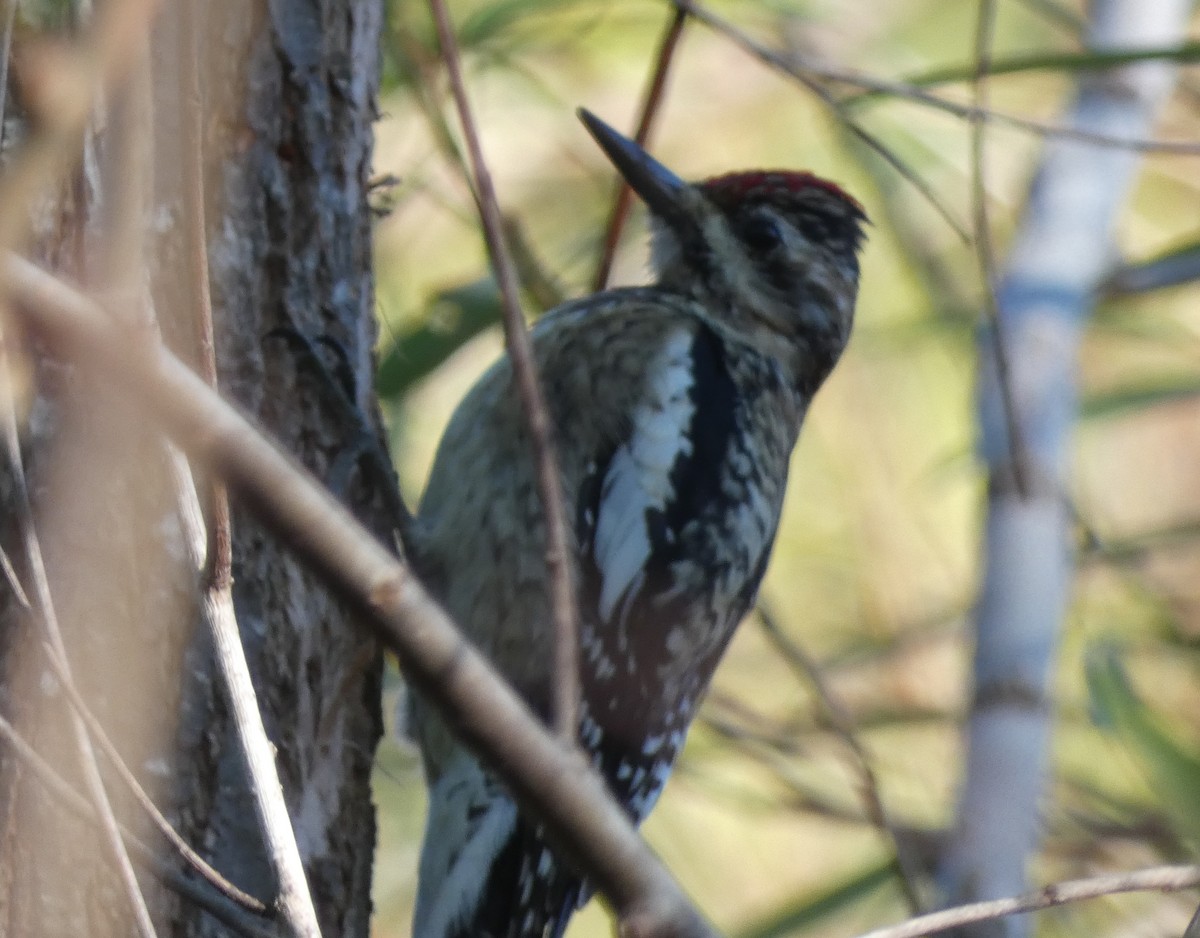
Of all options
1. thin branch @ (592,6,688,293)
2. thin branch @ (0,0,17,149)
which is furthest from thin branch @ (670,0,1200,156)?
thin branch @ (0,0,17,149)

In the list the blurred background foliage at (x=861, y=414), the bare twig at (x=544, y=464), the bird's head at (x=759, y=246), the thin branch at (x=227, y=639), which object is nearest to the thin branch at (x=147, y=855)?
the thin branch at (x=227, y=639)

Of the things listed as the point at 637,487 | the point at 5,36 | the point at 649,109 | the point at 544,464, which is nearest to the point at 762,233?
the point at 649,109

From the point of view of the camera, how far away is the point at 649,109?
233 cm

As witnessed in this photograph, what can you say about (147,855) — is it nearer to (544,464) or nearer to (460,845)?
(544,464)

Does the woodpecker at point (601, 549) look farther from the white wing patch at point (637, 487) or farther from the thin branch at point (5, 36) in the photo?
the thin branch at point (5, 36)

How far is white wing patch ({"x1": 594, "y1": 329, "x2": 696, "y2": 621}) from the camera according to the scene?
2.26 metres

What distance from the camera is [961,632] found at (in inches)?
161

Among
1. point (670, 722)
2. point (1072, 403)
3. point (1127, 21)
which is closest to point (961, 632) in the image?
point (1072, 403)

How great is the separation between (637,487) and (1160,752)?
82cm

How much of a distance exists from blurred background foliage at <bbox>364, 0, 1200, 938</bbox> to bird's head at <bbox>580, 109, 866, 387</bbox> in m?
0.23

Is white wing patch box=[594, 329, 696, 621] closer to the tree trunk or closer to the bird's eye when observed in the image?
the tree trunk

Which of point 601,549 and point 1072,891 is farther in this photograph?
point 601,549

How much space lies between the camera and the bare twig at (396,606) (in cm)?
78

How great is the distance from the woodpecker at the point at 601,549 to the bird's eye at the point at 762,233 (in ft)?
0.90
